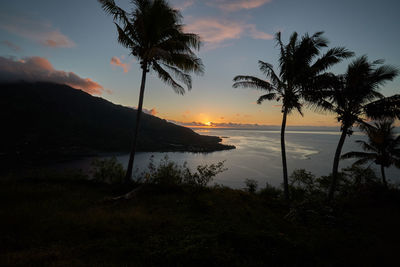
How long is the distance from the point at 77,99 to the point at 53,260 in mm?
199834

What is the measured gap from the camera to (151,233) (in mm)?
4332

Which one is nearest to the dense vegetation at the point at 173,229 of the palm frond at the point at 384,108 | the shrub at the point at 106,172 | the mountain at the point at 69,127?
the shrub at the point at 106,172

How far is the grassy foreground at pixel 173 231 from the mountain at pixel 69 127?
10221 centimetres

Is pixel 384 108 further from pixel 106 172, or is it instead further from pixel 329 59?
pixel 106 172

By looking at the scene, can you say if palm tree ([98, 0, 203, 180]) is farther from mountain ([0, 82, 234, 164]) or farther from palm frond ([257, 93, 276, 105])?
mountain ([0, 82, 234, 164])

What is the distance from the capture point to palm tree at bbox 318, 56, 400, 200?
28.5 feet

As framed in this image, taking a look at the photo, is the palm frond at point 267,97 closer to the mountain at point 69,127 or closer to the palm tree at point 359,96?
the palm tree at point 359,96

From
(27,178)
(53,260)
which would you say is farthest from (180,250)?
(27,178)

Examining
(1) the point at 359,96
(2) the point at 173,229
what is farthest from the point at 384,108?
(2) the point at 173,229

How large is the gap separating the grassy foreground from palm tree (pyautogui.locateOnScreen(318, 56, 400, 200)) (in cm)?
525

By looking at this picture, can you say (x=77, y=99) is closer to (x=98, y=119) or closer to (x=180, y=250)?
(x=98, y=119)

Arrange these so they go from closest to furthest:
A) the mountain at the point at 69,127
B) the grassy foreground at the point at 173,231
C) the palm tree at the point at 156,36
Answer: the grassy foreground at the point at 173,231 → the palm tree at the point at 156,36 → the mountain at the point at 69,127

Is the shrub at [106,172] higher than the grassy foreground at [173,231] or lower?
lower

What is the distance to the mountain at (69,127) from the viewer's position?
99188mm
